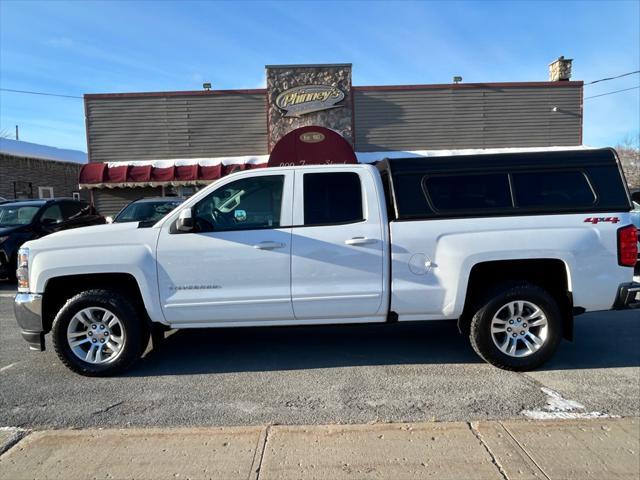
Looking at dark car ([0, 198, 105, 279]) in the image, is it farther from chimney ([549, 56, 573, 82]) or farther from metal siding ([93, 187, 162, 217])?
chimney ([549, 56, 573, 82])

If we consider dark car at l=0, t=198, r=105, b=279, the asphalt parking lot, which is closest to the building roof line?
dark car at l=0, t=198, r=105, b=279

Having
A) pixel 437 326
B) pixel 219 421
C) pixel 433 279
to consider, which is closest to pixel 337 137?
pixel 437 326

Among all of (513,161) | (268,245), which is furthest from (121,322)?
(513,161)

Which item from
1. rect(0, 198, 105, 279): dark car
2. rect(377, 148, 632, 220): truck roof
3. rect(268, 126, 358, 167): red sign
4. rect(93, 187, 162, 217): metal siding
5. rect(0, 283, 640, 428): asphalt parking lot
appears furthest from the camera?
rect(93, 187, 162, 217): metal siding

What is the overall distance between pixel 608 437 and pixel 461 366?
Result: 4.84 feet

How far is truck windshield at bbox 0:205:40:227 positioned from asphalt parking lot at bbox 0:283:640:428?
5.21m

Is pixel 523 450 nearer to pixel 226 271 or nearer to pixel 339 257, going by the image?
pixel 339 257

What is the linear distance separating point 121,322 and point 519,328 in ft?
12.1

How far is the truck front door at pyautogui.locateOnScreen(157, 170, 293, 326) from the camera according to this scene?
4.21 metres

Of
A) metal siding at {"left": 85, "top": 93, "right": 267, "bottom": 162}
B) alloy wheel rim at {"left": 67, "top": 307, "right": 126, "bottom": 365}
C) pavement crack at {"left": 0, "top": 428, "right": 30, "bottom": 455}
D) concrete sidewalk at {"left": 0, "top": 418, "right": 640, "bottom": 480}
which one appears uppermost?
metal siding at {"left": 85, "top": 93, "right": 267, "bottom": 162}

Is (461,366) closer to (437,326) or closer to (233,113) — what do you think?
(437,326)

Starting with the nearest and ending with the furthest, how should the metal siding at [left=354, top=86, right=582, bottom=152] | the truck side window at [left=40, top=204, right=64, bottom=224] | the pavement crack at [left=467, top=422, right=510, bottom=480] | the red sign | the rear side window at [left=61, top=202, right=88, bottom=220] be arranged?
the pavement crack at [left=467, top=422, right=510, bottom=480]
the truck side window at [left=40, top=204, right=64, bottom=224]
the rear side window at [left=61, top=202, right=88, bottom=220]
the red sign
the metal siding at [left=354, top=86, right=582, bottom=152]

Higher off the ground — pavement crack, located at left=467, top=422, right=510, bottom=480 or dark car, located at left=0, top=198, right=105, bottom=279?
dark car, located at left=0, top=198, right=105, bottom=279

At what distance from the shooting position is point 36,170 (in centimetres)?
2372
